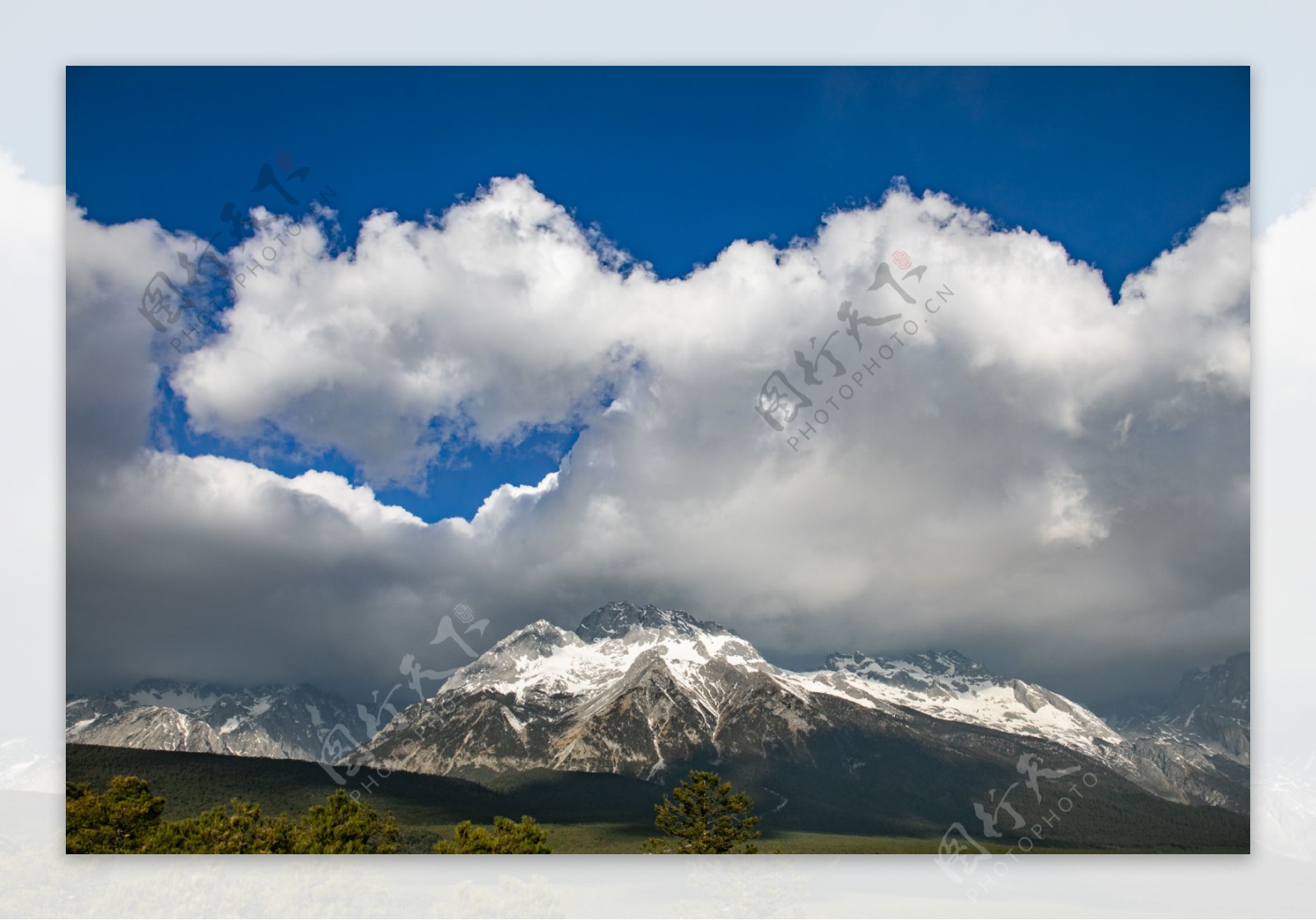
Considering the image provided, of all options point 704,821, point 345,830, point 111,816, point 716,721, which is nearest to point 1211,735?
point 704,821

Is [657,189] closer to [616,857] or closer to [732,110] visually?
[732,110]

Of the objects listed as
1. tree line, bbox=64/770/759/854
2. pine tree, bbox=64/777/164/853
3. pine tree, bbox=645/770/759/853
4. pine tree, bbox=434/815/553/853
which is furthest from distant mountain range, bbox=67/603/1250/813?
pine tree, bbox=434/815/553/853

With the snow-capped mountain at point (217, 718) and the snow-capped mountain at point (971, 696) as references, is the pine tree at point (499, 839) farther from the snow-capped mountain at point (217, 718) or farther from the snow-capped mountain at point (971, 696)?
the snow-capped mountain at point (971, 696)

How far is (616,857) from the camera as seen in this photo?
398 inches

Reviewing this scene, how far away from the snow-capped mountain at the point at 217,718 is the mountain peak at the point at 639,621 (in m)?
3.55

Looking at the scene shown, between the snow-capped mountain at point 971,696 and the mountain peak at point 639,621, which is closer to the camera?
the snow-capped mountain at point 971,696

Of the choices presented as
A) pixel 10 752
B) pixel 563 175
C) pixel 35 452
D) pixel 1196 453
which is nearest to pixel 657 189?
pixel 563 175

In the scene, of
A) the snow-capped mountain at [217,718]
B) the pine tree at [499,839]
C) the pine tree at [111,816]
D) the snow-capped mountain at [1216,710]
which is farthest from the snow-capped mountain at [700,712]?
the pine tree at [111,816]

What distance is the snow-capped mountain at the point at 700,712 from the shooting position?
11672 millimetres

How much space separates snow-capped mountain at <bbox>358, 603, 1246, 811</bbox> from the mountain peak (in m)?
0.03

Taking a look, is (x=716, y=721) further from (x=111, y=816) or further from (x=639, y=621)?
(x=111, y=816)

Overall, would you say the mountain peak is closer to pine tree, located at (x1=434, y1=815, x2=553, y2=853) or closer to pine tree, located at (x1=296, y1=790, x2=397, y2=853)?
pine tree, located at (x1=434, y1=815, x2=553, y2=853)

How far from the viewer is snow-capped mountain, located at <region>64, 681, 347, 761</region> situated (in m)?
A: 10.6

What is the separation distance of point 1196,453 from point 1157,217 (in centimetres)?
301
